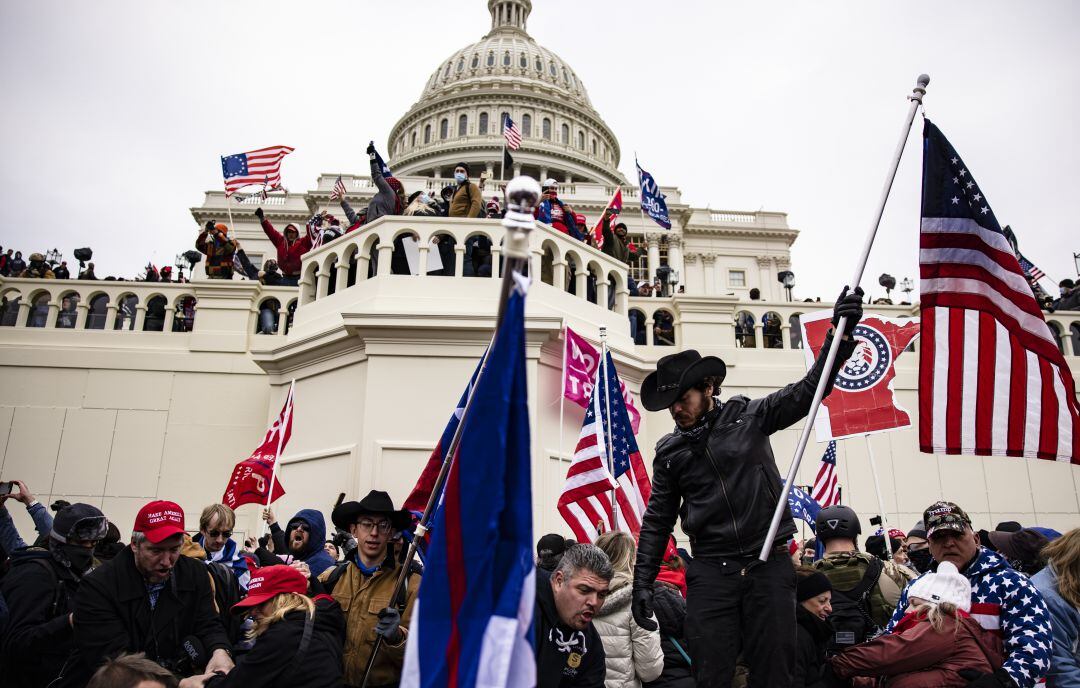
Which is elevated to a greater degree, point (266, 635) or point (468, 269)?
point (468, 269)

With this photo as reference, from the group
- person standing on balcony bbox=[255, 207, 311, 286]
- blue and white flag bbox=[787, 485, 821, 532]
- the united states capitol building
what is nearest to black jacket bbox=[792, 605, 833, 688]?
blue and white flag bbox=[787, 485, 821, 532]

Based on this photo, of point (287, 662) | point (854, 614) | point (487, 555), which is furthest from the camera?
point (854, 614)

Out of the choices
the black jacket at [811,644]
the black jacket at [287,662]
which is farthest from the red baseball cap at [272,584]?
the black jacket at [811,644]

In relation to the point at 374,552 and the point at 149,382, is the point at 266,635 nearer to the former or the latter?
the point at 374,552

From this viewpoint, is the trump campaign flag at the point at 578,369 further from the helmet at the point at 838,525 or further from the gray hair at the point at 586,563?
the gray hair at the point at 586,563

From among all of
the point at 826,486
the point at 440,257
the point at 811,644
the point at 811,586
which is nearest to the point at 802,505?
the point at 826,486

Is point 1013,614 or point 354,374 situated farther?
point 354,374

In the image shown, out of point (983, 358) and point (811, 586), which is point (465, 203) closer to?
point (983, 358)

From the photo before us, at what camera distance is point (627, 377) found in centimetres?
1209

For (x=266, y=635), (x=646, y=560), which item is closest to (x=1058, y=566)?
(x=646, y=560)

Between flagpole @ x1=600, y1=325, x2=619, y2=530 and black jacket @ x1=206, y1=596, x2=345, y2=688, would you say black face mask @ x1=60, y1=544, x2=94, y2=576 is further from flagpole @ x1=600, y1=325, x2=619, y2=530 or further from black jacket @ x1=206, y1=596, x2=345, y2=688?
flagpole @ x1=600, y1=325, x2=619, y2=530

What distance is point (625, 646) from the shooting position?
4773 millimetres

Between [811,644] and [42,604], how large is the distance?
4394mm

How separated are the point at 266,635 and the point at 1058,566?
4086 mm
